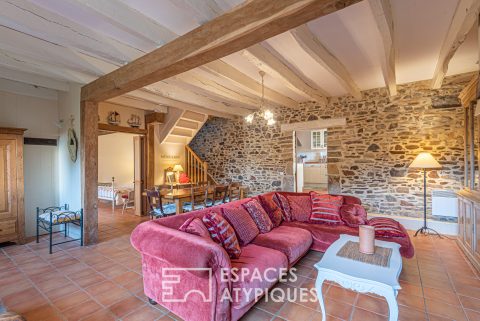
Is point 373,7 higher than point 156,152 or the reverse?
higher

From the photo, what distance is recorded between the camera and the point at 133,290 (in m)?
2.52

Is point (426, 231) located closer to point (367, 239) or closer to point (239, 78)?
point (367, 239)

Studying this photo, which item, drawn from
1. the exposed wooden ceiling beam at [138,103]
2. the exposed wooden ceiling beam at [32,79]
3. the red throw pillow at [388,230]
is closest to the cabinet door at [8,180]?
the exposed wooden ceiling beam at [32,79]

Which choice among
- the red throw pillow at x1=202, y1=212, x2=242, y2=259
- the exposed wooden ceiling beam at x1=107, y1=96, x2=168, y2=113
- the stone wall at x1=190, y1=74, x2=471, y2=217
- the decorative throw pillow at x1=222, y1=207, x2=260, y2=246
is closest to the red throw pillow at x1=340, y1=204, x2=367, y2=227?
the decorative throw pillow at x1=222, y1=207, x2=260, y2=246

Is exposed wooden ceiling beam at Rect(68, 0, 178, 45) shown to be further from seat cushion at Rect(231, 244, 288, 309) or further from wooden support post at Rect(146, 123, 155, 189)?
wooden support post at Rect(146, 123, 155, 189)

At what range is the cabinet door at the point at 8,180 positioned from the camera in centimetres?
368

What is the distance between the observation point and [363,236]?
2.15 meters

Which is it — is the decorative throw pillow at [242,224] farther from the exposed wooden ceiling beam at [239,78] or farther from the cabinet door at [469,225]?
the cabinet door at [469,225]

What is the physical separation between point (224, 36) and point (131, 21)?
3.23ft

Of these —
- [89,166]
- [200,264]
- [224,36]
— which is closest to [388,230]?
[200,264]

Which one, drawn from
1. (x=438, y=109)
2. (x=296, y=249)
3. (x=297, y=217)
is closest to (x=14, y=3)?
(x=296, y=249)

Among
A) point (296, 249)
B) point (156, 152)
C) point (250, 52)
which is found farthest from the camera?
point (156, 152)

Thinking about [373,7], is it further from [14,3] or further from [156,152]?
[156,152]

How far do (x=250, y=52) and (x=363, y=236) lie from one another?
2.40 metres
